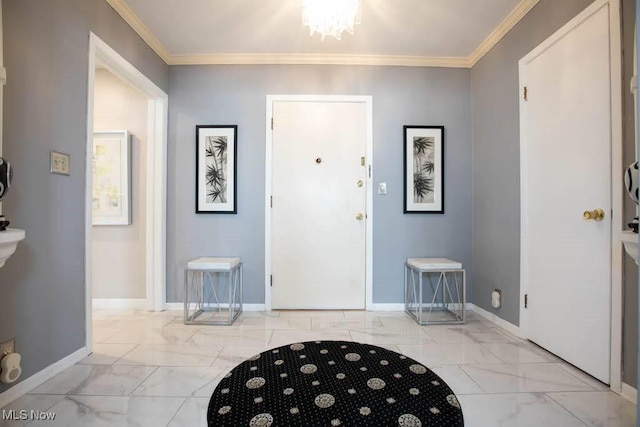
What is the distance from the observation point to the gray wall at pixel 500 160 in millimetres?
2050

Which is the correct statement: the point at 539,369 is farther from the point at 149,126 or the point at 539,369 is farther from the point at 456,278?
the point at 149,126

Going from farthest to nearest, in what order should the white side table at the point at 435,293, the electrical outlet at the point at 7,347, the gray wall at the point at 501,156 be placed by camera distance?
the white side table at the point at 435,293 → the gray wall at the point at 501,156 → the electrical outlet at the point at 7,347

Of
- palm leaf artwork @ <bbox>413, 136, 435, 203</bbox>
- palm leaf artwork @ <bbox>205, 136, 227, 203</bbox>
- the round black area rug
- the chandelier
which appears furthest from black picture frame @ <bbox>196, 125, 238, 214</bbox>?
palm leaf artwork @ <bbox>413, 136, 435, 203</bbox>

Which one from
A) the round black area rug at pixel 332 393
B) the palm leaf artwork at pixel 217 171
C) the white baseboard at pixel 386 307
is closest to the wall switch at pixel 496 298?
the white baseboard at pixel 386 307

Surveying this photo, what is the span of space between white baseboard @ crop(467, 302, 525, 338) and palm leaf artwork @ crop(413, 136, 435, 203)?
3.52ft

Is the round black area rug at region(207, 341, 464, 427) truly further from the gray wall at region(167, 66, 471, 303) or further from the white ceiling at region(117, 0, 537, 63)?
the white ceiling at region(117, 0, 537, 63)

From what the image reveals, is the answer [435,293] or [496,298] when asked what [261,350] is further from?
[496,298]

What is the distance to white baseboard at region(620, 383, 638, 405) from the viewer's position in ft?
4.42

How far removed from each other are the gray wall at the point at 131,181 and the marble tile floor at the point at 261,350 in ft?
1.11

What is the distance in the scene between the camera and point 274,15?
2105 millimetres

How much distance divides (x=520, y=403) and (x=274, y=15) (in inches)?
110

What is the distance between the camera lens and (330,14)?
1621mm

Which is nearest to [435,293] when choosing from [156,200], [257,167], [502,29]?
[257,167]

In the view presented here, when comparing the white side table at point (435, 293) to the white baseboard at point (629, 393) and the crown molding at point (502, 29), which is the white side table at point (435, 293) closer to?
the white baseboard at point (629, 393)
